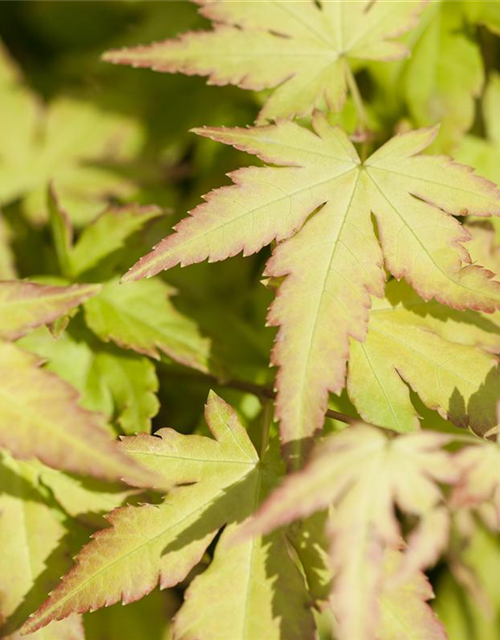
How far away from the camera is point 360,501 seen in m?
0.71

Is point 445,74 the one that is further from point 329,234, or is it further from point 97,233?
point 97,233

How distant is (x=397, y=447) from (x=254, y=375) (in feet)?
2.21

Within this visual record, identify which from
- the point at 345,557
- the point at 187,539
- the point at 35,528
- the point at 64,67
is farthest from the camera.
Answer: the point at 64,67

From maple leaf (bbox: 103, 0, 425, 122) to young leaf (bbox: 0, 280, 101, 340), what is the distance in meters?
0.49

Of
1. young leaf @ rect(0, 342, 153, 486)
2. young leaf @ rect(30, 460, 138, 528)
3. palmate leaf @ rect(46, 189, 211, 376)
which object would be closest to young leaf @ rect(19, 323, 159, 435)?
palmate leaf @ rect(46, 189, 211, 376)

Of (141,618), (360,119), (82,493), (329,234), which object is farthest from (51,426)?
(360,119)

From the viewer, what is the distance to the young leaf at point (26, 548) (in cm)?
105

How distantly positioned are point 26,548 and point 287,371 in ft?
1.82

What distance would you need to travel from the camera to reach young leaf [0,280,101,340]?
3.18 ft

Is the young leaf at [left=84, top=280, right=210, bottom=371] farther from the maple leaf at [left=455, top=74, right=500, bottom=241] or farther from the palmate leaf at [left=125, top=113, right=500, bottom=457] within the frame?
the maple leaf at [left=455, top=74, right=500, bottom=241]

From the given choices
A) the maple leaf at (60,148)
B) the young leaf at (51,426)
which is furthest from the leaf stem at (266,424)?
the maple leaf at (60,148)

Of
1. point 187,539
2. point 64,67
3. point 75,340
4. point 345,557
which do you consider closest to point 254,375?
point 75,340

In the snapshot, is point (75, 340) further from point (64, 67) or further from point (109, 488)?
point (64, 67)

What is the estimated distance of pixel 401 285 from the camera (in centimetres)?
115
